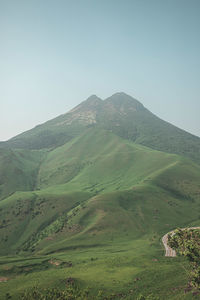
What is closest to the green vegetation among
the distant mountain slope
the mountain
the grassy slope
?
the mountain

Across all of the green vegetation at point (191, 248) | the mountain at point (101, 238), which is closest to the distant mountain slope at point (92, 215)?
the mountain at point (101, 238)

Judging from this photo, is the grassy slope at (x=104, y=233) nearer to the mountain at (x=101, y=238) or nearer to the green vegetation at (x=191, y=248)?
the mountain at (x=101, y=238)

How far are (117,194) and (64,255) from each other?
68.5 m

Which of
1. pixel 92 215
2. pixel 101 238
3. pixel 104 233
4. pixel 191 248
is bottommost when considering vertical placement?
pixel 101 238

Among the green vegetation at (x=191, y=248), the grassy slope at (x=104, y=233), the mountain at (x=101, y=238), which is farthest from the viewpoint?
the grassy slope at (x=104, y=233)

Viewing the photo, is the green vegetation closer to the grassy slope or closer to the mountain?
the mountain

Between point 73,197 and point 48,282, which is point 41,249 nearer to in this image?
point 48,282

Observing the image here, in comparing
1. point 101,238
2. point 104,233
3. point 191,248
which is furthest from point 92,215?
point 191,248

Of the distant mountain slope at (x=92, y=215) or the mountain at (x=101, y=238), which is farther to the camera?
the distant mountain slope at (x=92, y=215)

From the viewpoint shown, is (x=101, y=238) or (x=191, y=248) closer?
(x=191, y=248)

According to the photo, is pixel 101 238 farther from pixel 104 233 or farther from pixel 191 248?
pixel 191 248

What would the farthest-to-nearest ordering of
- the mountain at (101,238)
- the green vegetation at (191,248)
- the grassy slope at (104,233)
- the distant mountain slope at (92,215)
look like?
the distant mountain slope at (92,215) < the grassy slope at (104,233) < the mountain at (101,238) < the green vegetation at (191,248)

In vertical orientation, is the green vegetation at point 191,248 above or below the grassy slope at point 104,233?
above

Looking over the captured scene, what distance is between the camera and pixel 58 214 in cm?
15025
